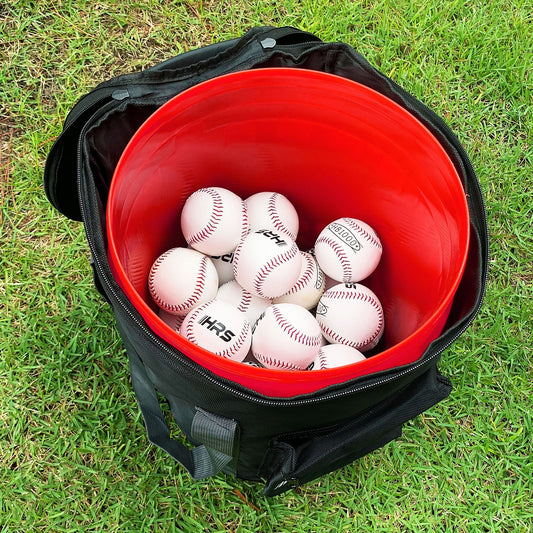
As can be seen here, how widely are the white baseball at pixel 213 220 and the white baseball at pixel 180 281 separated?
46 millimetres

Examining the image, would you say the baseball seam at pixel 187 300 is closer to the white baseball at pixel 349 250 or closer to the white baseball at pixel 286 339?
the white baseball at pixel 286 339

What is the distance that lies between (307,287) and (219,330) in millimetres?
318

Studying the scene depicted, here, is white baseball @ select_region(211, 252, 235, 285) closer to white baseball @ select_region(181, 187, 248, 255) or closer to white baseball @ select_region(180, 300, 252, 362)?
white baseball @ select_region(181, 187, 248, 255)

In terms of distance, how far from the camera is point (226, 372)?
1.08 m

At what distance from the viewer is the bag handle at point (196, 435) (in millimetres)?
1137

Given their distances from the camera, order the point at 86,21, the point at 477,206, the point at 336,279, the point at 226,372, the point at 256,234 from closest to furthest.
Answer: the point at 226,372 → the point at 477,206 → the point at 256,234 → the point at 336,279 → the point at 86,21

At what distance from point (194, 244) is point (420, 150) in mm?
577

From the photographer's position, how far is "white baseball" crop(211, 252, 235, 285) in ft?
5.28

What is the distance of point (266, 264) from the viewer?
143cm

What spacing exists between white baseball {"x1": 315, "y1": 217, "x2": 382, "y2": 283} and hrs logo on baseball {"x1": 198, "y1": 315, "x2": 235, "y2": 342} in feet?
1.16

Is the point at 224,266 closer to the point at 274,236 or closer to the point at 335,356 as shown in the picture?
the point at 274,236

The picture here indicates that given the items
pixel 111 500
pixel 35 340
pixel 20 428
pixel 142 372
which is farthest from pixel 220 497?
pixel 35 340

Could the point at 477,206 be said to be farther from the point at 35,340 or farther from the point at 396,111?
the point at 35,340

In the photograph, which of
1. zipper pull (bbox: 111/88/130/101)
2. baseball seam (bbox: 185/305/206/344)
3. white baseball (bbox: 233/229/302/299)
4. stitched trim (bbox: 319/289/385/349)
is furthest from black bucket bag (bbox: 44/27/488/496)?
white baseball (bbox: 233/229/302/299)
